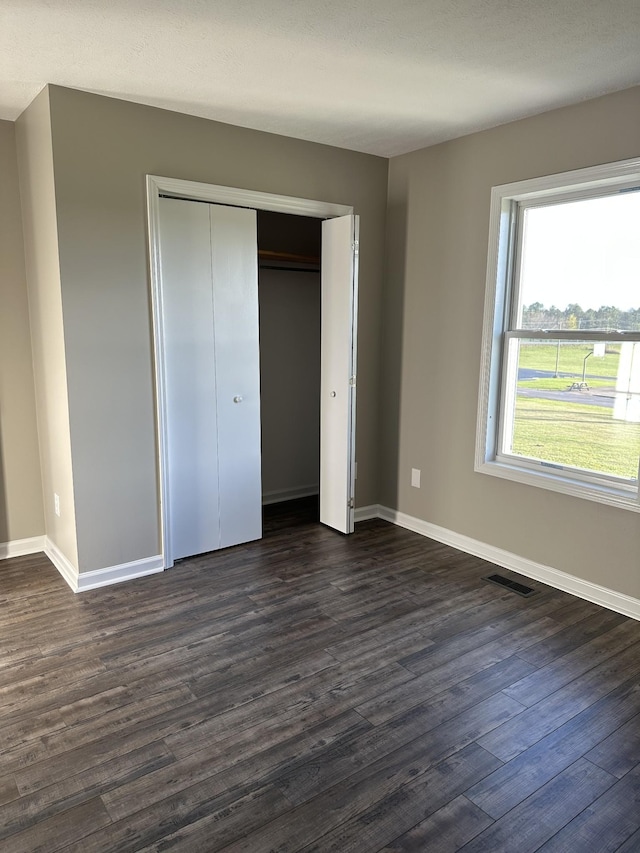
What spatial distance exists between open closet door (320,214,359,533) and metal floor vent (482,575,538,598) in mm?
1058

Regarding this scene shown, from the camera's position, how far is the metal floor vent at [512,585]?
10.7 ft

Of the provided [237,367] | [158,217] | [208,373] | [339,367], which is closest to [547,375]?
[339,367]

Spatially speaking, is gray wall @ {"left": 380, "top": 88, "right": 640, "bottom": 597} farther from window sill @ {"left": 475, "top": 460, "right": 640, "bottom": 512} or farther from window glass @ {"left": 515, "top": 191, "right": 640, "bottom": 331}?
window glass @ {"left": 515, "top": 191, "right": 640, "bottom": 331}

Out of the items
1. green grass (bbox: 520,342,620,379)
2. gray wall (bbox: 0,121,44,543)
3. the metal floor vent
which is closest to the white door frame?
gray wall (bbox: 0,121,44,543)

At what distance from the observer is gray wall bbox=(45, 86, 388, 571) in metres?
2.98

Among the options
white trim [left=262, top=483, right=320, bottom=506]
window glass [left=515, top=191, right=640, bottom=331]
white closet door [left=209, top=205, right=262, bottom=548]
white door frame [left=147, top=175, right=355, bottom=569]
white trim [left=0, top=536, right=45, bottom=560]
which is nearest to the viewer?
window glass [left=515, top=191, right=640, bottom=331]

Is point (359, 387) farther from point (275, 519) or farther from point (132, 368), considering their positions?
point (132, 368)

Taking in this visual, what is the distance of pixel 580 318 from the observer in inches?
126

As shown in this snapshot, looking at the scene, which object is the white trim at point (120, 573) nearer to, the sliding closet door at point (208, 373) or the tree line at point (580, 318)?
the sliding closet door at point (208, 373)

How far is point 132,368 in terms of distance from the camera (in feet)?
10.6

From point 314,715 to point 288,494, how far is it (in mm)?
2807

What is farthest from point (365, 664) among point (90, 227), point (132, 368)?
point (90, 227)

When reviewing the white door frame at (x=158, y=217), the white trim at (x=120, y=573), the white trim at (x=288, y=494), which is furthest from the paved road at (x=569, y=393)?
the white trim at (x=120, y=573)

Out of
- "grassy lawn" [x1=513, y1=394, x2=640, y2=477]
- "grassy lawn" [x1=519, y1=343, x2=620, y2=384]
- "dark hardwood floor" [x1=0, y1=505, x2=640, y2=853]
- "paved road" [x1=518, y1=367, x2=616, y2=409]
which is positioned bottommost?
"dark hardwood floor" [x1=0, y1=505, x2=640, y2=853]
